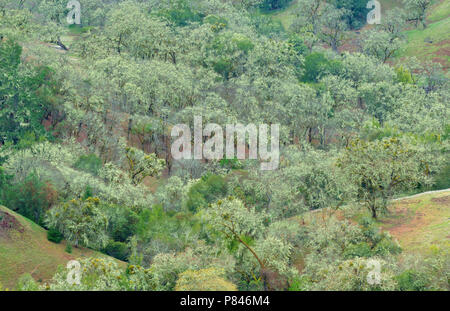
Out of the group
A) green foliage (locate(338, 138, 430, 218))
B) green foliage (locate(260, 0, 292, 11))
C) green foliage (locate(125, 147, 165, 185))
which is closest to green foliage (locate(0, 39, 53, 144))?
green foliage (locate(125, 147, 165, 185))

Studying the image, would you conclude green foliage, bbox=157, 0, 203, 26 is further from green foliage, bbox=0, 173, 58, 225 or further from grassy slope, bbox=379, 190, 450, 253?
grassy slope, bbox=379, 190, 450, 253

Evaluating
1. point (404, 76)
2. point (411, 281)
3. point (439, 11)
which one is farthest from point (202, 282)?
point (439, 11)

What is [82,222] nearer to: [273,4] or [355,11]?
[355,11]

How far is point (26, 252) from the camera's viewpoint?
44.6m

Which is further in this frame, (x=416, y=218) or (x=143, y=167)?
(x=143, y=167)

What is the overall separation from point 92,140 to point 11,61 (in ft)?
44.1

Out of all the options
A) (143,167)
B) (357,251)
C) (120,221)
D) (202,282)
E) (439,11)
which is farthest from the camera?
(439,11)

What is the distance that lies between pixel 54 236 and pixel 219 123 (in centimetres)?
2551

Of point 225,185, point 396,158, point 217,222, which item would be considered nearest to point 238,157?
point 225,185

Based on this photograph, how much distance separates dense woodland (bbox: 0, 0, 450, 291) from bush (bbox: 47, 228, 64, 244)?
1.09 feet

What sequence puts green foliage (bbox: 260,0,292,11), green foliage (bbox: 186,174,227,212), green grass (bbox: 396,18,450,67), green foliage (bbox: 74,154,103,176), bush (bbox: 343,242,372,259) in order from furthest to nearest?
green foliage (bbox: 260,0,292,11) < green grass (bbox: 396,18,450,67) < green foliage (bbox: 74,154,103,176) < green foliage (bbox: 186,174,227,212) < bush (bbox: 343,242,372,259)

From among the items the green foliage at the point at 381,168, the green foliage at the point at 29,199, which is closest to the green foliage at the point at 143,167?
the green foliage at the point at 29,199

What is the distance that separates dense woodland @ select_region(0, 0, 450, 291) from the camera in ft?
133

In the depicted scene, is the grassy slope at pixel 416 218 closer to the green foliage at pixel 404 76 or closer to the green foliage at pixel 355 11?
the green foliage at pixel 404 76
